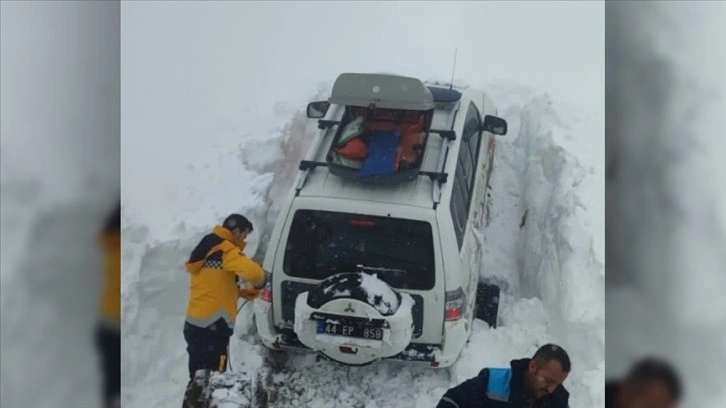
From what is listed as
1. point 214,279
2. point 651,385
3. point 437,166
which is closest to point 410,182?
point 437,166

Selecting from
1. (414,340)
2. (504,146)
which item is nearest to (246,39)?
(504,146)

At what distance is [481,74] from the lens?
2334mm

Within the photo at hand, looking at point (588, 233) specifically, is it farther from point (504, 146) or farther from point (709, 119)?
point (709, 119)

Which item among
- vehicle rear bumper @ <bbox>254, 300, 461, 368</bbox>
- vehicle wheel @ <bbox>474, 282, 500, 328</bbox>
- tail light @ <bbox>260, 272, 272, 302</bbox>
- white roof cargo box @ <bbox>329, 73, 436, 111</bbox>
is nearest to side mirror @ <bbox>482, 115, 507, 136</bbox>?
white roof cargo box @ <bbox>329, 73, 436, 111</bbox>

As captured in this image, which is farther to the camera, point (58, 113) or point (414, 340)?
point (58, 113)

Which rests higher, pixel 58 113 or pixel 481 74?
pixel 481 74

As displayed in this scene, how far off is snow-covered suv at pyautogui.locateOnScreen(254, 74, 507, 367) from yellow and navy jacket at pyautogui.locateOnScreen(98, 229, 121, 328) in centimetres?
43

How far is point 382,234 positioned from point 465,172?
282mm

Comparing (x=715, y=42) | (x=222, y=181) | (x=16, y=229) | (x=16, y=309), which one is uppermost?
(x=715, y=42)

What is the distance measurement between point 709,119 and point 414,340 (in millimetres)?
1006

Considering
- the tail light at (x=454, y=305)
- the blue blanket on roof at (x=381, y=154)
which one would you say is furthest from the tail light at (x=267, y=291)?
the tail light at (x=454, y=305)

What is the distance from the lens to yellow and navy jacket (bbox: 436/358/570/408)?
2.21 metres

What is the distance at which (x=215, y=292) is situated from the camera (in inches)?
90.2

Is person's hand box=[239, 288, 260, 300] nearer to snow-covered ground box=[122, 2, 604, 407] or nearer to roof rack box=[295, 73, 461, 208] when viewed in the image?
snow-covered ground box=[122, 2, 604, 407]
